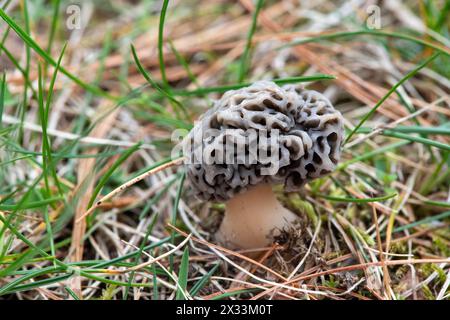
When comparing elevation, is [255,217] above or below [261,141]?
below

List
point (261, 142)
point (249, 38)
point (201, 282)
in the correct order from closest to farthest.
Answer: point (261, 142)
point (201, 282)
point (249, 38)

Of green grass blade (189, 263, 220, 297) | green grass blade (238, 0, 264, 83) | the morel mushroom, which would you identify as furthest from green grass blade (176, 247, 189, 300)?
green grass blade (238, 0, 264, 83)

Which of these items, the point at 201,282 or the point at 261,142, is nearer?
the point at 261,142

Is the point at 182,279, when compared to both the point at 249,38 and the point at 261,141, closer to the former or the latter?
the point at 261,141

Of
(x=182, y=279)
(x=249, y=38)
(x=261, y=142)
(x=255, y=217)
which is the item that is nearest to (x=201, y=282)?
(x=182, y=279)

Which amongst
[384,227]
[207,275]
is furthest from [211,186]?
[384,227]

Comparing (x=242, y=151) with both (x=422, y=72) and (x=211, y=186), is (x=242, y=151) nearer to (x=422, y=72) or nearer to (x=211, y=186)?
(x=211, y=186)
